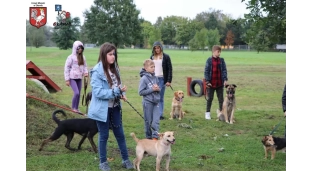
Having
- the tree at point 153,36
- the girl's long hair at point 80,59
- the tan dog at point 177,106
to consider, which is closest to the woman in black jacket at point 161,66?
the tan dog at point 177,106

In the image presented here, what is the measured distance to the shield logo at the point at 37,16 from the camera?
5760mm

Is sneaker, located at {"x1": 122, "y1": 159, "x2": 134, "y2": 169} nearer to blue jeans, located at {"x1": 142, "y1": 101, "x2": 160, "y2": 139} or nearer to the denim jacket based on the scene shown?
the denim jacket

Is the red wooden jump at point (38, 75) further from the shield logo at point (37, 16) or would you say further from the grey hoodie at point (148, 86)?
the shield logo at point (37, 16)

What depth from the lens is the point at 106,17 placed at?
20219mm

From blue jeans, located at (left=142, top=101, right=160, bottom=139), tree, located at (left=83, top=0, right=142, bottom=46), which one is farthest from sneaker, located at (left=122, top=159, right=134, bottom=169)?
tree, located at (left=83, top=0, right=142, bottom=46)

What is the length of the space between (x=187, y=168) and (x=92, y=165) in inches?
55.8

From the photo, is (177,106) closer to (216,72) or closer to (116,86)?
(216,72)

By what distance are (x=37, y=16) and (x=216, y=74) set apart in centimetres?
547

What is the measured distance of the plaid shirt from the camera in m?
10.3

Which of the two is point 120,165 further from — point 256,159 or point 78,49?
point 78,49

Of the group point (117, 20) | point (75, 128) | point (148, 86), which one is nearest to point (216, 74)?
point (148, 86)

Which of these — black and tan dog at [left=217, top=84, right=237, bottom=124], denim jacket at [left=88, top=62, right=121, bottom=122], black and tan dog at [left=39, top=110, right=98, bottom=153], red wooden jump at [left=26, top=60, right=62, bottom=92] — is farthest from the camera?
red wooden jump at [left=26, top=60, right=62, bottom=92]

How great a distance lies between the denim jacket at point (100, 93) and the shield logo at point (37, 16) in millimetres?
1049
